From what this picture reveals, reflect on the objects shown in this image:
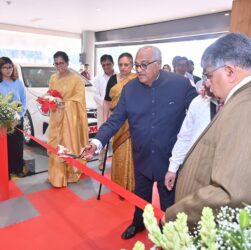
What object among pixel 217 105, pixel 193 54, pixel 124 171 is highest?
pixel 193 54

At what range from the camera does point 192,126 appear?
5.81ft

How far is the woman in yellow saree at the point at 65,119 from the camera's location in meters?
3.33

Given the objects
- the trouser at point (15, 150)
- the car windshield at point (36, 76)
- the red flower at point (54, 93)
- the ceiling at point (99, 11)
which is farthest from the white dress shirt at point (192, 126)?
the ceiling at point (99, 11)

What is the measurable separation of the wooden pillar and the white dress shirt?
60.2 inches

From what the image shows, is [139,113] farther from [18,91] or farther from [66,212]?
[18,91]

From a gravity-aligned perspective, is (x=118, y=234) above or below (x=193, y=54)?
below

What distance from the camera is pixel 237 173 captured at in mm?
728

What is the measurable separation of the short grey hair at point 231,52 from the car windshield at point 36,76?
15.0 ft

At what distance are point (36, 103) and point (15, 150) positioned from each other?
1.40 m

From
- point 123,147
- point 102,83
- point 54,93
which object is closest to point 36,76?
point 102,83

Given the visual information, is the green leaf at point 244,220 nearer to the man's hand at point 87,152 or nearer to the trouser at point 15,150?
the man's hand at point 87,152

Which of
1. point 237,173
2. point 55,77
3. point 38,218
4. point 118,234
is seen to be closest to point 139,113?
point 118,234

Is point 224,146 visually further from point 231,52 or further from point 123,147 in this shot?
point 123,147

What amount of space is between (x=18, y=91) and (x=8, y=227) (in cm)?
166
